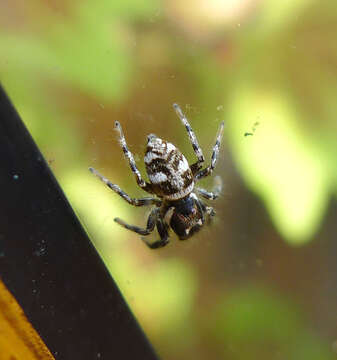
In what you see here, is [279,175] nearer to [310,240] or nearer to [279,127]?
[279,127]

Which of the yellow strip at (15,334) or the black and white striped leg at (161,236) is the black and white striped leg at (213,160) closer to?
the black and white striped leg at (161,236)

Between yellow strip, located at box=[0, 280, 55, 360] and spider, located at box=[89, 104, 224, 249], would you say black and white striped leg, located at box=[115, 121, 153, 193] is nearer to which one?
spider, located at box=[89, 104, 224, 249]

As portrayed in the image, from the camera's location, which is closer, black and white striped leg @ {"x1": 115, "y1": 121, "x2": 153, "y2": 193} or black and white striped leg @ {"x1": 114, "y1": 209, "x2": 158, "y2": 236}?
black and white striped leg @ {"x1": 115, "y1": 121, "x2": 153, "y2": 193}

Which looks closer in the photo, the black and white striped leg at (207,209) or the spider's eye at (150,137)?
the spider's eye at (150,137)

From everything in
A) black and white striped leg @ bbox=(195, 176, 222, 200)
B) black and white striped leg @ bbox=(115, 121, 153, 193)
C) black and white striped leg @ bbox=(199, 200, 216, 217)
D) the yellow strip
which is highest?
black and white striped leg @ bbox=(115, 121, 153, 193)

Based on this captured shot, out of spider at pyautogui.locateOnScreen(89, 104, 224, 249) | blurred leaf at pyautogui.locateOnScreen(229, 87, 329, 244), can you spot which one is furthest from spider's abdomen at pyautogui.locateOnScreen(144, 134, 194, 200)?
blurred leaf at pyautogui.locateOnScreen(229, 87, 329, 244)

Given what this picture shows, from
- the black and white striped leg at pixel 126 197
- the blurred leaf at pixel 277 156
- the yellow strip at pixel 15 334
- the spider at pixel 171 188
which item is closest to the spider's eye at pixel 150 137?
the spider at pixel 171 188
